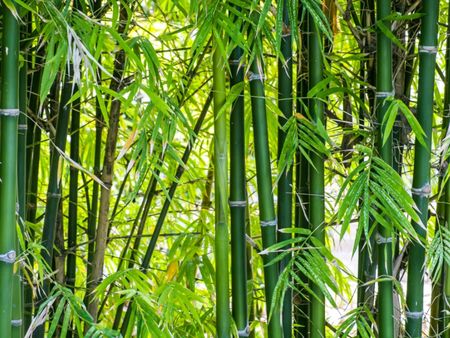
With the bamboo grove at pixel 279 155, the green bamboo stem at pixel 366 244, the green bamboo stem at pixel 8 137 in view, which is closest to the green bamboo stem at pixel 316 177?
the bamboo grove at pixel 279 155

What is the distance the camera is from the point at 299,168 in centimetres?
171

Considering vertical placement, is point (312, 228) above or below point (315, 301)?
above

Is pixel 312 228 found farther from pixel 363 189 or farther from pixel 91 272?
pixel 91 272

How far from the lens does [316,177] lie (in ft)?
5.03

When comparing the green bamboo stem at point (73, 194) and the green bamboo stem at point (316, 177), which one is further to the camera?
the green bamboo stem at point (73, 194)

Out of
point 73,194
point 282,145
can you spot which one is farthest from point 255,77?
point 73,194

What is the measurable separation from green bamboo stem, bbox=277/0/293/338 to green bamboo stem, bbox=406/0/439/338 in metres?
0.28

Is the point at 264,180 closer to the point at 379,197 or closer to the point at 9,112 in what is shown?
the point at 379,197

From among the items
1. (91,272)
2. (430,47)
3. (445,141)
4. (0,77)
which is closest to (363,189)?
(445,141)

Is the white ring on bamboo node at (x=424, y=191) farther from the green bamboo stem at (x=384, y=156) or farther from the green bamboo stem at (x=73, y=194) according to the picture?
the green bamboo stem at (x=73, y=194)

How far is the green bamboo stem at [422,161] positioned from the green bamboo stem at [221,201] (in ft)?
1.32

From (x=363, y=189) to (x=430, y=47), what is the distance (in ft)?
1.05

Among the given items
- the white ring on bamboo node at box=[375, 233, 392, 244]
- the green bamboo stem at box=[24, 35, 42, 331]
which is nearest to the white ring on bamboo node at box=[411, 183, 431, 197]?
the white ring on bamboo node at box=[375, 233, 392, 244]

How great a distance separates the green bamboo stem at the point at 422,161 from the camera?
142cm
